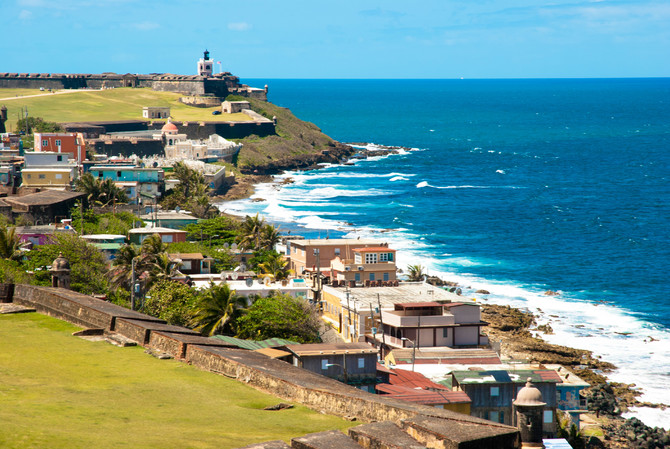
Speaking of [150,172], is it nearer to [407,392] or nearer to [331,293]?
[331,293]

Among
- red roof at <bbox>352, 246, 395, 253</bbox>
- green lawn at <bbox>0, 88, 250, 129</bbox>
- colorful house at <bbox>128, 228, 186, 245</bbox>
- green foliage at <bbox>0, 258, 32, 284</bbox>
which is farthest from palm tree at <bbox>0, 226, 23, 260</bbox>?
green lawn at <bbox>0, 88, 250, 129</bbox>

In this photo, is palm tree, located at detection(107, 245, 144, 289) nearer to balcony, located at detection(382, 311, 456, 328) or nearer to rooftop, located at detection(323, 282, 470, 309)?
rooftop, located at detection(323, 282, 470, 309)

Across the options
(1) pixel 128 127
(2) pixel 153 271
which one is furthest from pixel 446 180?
(2) pixel 153 271

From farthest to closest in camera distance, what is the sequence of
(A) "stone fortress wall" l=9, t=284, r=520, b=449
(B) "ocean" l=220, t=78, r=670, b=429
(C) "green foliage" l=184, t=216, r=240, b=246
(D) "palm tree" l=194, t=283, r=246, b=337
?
1. (C) "green foliage" l=184, t=216, r=240, b=246
2. (B) "ocean" l=220, t=78, r=670, b=429
3. (D) "palm tree" l=194, t=283, r=246, b=337
4. (A) "stone fortress wall" l=9, t=284, r=520, b=449

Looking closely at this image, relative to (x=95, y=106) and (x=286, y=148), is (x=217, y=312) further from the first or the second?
(x=95, y=106)

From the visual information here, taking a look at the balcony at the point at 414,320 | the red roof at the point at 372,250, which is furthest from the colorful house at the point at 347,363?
the red roof at the point at 372,250

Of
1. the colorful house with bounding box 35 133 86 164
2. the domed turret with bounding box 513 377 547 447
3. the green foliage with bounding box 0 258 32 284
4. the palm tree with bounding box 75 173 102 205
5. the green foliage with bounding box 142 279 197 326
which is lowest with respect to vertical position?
the green foliage with bounding box 142 279 197 326

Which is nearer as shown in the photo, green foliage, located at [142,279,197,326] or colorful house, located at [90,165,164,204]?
green foliage, located at [142,279,197,326]
